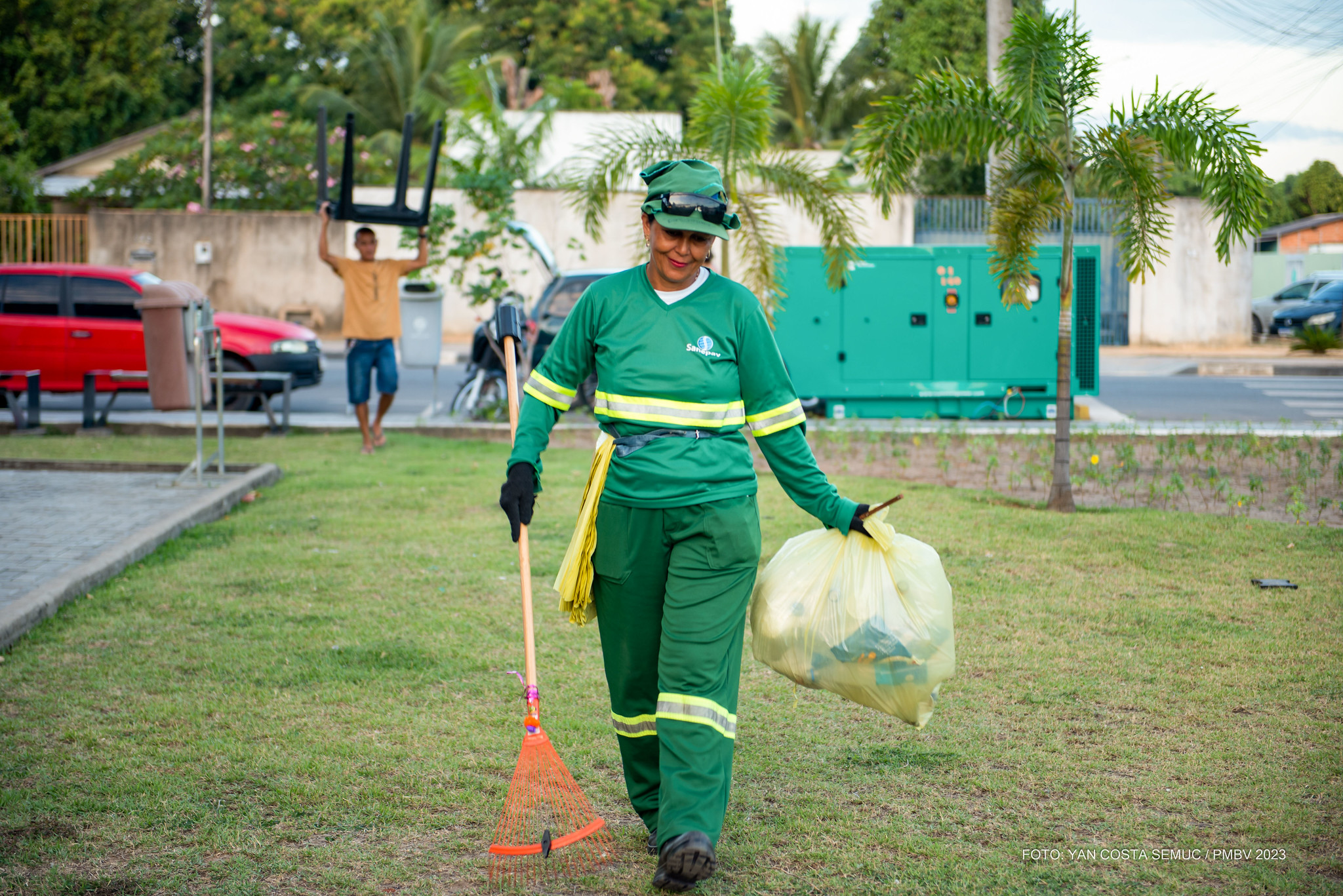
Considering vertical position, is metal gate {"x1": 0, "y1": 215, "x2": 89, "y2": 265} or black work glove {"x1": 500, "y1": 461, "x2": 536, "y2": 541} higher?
metal gate {"x1": 0, "y1": 215, "x2": 89, "y2": 265}

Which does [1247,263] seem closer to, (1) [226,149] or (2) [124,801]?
(1) [226,149]

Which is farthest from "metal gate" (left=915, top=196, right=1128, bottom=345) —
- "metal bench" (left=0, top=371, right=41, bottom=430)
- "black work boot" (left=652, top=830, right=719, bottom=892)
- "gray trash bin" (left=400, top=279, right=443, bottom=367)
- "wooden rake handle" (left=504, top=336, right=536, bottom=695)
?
"black work boot" (left=652, top=830, right=719, bottom=892)

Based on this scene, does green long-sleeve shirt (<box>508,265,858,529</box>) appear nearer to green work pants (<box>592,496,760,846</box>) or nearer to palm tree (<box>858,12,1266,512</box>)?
green work pants (<box>592,496,760,846</box>)

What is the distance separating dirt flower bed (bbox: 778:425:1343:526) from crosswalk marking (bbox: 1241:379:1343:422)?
426 centimetres

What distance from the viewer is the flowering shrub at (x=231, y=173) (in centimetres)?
2831

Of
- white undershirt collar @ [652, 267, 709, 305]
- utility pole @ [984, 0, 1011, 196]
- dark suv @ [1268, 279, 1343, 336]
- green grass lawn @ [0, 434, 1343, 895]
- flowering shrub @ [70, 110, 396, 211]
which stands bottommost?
green grass lawn @ [0, 434, 1343, 895]

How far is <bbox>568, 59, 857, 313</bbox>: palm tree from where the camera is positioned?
12031mm

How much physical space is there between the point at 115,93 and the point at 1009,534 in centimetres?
3341

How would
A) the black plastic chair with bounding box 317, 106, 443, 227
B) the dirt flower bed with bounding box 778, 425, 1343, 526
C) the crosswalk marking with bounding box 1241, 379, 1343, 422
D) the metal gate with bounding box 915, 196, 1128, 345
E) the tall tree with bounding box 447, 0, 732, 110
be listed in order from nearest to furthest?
the dirt flower bed with bounding box 778, 425, 1343, 526
the black plastic chair with bounding box 317, 106, 443, 227
the crosswalk marking with bounding box 1241, 379, 1343, 422
the metal gate with bounding box 915, 196, 1128, 345
the tall tree with bounding box 447, 0, 732, 110

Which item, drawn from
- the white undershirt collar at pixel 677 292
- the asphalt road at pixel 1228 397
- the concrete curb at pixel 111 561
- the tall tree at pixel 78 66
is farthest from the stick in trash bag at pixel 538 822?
the tall tree at pixel 78 66

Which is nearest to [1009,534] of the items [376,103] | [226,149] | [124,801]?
[124,801]

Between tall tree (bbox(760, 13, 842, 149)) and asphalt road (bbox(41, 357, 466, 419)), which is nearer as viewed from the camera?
asphalt road (bbox(41, 357, 466, 419))

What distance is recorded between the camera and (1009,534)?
784 centimetres

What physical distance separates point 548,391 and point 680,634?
2.66 ft
